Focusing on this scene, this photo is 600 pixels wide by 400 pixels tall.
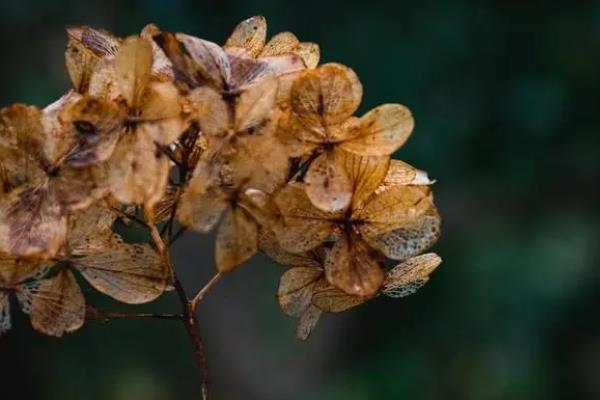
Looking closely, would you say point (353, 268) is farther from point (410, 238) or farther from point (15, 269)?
point (15, 269)

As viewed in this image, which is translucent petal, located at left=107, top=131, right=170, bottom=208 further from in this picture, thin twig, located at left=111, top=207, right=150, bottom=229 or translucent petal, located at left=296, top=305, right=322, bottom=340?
translucent petal, located at left=296, top=305, right=322, bottom=340

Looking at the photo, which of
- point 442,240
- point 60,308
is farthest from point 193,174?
point 442,240

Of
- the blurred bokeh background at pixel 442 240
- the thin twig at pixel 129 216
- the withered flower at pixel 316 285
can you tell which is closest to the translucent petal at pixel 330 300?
the withered flower at pixel 316 285

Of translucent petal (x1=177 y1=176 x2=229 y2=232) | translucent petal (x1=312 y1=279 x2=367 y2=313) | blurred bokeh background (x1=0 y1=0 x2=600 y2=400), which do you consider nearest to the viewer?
translucent petal (x1=177 y1=176 x2=229 y2=232)

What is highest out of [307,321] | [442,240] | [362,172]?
[362,172]

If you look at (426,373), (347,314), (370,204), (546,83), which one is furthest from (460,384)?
(370,204)

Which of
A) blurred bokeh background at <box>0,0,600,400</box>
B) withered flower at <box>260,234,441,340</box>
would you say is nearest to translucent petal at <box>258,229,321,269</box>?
withered flower at <box>260,234,441,340</box>

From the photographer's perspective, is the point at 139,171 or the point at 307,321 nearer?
the point at 139,171
